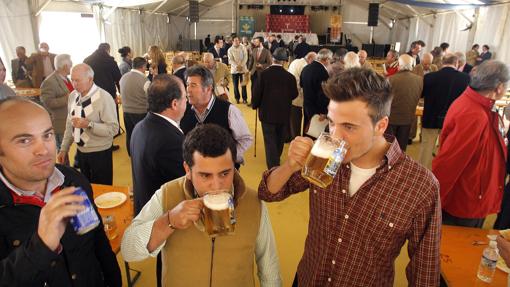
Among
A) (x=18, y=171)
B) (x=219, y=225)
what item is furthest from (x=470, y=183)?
(x=18, y=171)

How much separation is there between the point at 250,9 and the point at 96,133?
2231cm

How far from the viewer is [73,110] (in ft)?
10.3

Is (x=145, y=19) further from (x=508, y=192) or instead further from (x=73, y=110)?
(x=508, y=192)

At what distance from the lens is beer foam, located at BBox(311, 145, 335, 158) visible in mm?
1187

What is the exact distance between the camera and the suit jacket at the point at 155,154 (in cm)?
202

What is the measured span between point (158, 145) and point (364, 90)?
1283 millimetres

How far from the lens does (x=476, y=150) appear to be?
7.27 feet

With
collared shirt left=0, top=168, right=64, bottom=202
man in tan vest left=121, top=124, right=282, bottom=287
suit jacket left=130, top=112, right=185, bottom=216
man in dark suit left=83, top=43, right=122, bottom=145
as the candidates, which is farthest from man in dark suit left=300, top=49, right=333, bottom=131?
collared shirt left=0, top=168, right=64, bottom=202

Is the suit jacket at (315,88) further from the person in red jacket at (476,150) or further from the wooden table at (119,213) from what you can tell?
the wooden table at (119,213)

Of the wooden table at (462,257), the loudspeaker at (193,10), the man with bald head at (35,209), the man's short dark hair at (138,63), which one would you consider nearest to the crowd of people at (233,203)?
the man with bald head at (35,209)

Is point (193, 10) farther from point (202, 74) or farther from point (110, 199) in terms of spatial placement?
point (110, 199)

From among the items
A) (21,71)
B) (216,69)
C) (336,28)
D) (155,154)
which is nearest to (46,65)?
(21,71)

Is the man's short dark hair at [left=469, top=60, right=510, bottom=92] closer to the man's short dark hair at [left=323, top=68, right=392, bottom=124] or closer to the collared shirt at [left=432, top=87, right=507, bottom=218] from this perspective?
the collared shirt at [left=432, top=87, right=507, bottom=218]

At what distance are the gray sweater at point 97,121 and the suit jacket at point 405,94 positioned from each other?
11.8 ft
